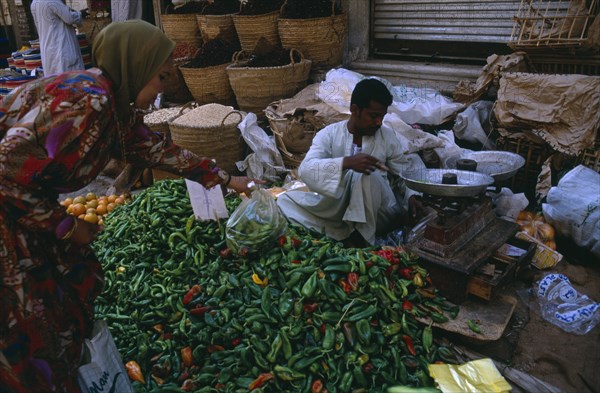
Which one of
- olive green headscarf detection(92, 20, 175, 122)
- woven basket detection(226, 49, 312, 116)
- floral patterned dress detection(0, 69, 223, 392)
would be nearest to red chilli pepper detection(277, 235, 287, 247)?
floral patterned dress detection(0, 69, 223, 392)

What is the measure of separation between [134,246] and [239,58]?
12.2 feet

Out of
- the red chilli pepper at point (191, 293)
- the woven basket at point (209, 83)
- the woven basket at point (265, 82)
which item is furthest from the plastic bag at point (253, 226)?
the woven basket at point (209, 83)

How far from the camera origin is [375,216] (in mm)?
3393

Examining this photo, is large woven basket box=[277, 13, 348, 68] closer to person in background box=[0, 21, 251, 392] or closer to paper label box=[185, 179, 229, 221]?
paper label box=[185, 179, 229, 221]

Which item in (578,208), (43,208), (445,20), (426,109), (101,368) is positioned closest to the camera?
(43,208)

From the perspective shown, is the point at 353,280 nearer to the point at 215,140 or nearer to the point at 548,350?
the point at 548,350

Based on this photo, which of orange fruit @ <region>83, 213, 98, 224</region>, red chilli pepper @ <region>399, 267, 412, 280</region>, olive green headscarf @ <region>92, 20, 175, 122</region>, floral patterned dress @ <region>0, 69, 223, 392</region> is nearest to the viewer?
floral patterned dress @ <region>0, 69, 223, 392</region>

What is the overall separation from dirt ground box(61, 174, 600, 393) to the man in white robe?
→ 1005 mm

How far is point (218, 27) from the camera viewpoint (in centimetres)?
642

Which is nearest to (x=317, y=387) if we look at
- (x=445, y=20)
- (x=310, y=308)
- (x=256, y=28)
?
(x=310, y=308)

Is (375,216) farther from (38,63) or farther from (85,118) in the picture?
(38,63)

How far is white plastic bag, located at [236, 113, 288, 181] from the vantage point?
194 inches

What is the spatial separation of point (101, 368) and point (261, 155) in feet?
10.7

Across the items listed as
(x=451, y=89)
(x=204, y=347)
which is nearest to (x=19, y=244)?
(x=204, y=347)
